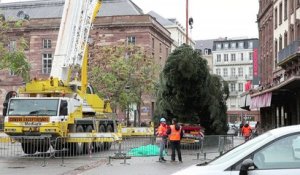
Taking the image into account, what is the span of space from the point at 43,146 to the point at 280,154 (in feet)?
55.0

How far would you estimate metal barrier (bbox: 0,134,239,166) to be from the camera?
21.4m

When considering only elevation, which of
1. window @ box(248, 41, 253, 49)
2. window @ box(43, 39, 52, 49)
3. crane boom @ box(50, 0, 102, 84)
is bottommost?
crane boom @ box(50, 0, 102, 84)

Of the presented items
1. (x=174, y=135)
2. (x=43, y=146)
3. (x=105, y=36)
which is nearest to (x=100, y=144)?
(x=43, y=146)

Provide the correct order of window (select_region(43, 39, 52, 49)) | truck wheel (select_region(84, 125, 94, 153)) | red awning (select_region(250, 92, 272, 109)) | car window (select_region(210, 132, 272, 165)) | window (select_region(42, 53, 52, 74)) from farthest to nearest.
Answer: window (select_region(42, 53, 52, 74)), window (select_region(43, 39, 52, 49)), red awning (select_region(250, 92, 272, 109)), truck wheel (select_region(84, 125, 94, 153)), car window (select_region(210, 132, 272, 165))

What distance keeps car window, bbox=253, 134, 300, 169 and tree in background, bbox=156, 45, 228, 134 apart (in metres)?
20.5

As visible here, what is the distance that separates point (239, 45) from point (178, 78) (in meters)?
107

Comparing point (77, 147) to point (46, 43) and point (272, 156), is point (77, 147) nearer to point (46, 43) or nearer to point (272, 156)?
point (272, 156)

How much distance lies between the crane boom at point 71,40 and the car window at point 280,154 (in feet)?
60.1

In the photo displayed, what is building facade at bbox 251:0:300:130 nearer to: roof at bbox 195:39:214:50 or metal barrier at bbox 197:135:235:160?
metal barrier at bbox 197:135:235:160

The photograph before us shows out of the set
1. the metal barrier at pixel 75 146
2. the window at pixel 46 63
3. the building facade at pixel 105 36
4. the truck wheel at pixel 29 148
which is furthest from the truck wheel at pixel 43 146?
the window at pixel 46 63

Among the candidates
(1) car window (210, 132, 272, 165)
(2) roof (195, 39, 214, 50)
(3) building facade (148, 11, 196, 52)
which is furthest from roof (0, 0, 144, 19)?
(2) roof (195, 39, 214, 50)

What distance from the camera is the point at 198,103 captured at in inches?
1086

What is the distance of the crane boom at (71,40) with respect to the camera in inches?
941

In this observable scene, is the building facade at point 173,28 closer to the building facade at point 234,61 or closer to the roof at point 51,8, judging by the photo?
the building facade at point 234,61
